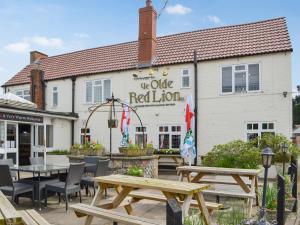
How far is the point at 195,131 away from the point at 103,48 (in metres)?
8.59

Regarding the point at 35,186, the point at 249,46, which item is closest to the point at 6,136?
the point at 35,186

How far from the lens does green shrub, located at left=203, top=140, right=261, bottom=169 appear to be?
8.38 meters

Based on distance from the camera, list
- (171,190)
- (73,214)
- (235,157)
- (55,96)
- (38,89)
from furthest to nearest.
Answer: (38,89)
(55,96)
(235,157)
(73,214)
(171,190)

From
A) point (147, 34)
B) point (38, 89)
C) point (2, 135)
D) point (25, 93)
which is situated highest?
point (147, 34)

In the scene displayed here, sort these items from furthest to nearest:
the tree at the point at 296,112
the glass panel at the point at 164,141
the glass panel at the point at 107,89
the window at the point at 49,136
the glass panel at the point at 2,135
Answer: the tree at the point at 296,112 < the glass panel at the point at 107,89 < the window at the point at 49,136 < the glass panel at the point at 164,141 < the glass panel at the point at 2,135

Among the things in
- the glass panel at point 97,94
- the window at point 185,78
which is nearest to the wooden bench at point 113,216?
the window at point 185,78

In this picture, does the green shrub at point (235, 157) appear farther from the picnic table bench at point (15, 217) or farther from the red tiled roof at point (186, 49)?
the red tiled roof at point (186, 49)

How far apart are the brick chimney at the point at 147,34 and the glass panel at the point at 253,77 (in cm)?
506

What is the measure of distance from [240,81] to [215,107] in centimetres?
162

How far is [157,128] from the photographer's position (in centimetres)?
1622

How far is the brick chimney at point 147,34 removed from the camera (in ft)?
54.6

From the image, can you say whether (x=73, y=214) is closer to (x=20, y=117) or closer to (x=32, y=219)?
(x=32, y=219)

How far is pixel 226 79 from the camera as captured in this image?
49.3 feet

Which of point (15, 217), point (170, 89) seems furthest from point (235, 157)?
point (170, 89)
